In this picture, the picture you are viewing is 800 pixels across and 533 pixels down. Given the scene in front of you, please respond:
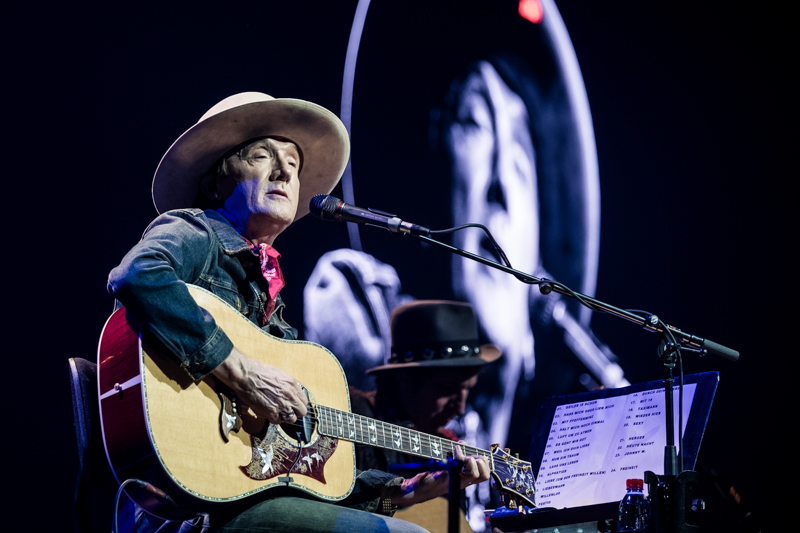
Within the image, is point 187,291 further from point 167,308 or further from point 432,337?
point 432,337

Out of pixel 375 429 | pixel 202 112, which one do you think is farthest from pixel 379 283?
pixel 375 429

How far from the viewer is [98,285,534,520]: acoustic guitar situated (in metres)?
2.21

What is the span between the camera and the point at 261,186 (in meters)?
3.07

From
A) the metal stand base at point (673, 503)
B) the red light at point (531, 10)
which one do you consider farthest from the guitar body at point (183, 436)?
the red light at point (531, 10)

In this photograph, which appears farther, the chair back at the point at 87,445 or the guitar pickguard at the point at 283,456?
the guitar pickguard at the point at 283,456

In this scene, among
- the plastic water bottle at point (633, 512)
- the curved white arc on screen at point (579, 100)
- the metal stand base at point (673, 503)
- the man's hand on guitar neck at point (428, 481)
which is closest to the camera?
the metal stand base at point (673, 503)

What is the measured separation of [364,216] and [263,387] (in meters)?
0.71

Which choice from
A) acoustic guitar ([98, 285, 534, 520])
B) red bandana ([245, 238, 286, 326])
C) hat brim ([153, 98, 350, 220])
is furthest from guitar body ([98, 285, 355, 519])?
hat brim ([153, 98, 350, 220])

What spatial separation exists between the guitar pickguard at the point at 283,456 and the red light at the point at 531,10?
3.95m

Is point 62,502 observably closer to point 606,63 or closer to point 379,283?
point 379,283

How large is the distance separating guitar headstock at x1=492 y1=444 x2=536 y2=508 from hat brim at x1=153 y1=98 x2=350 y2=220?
1.64 m

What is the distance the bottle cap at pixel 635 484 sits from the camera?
263 centimetres

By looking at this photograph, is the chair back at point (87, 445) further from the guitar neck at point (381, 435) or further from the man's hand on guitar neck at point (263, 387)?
the guitar neck at point (381, 435)

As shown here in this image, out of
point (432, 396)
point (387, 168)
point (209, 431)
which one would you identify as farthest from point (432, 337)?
point (209, 431)
